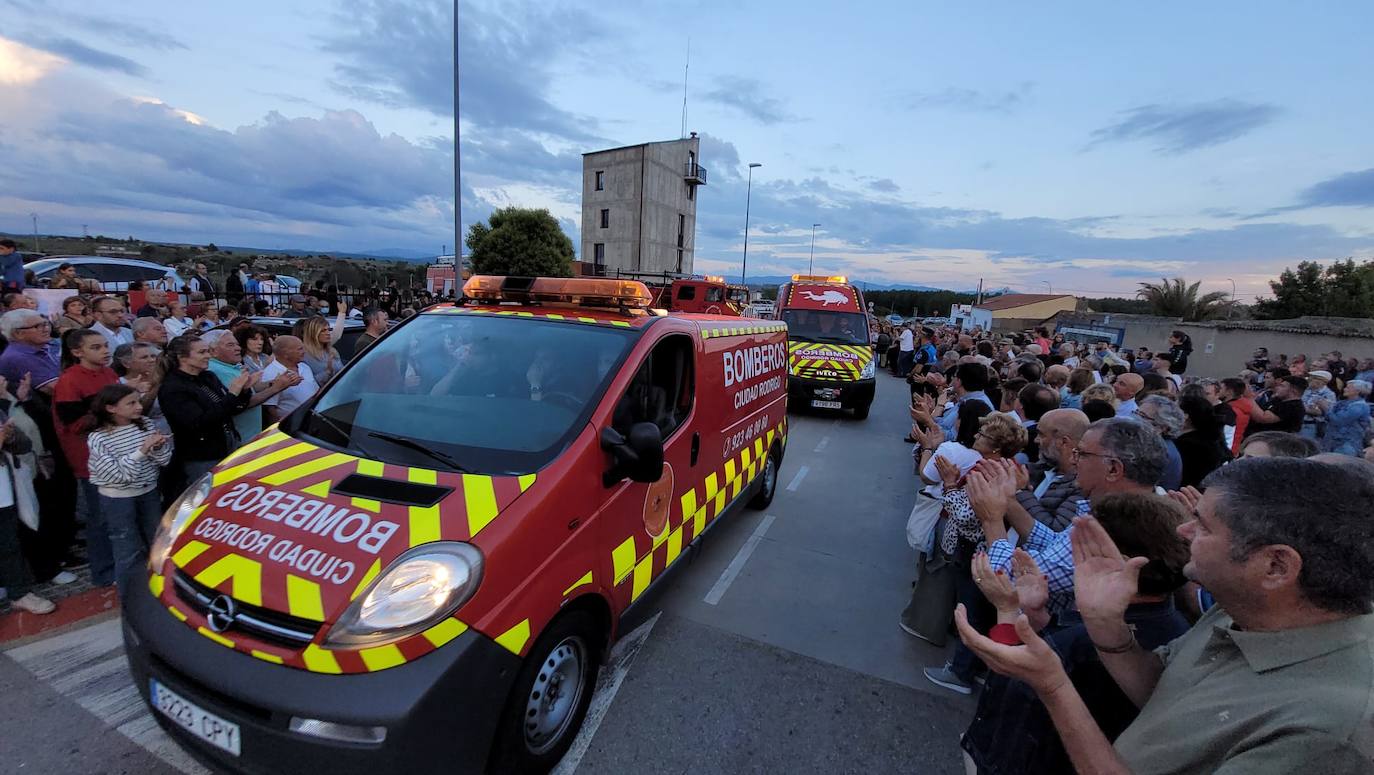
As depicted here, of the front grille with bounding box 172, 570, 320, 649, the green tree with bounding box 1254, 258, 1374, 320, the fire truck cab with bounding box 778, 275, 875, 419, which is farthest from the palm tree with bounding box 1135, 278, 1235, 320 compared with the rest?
the front grille with bounding box 172, 570, 320, 649

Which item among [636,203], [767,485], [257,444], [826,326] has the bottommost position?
[767,485]

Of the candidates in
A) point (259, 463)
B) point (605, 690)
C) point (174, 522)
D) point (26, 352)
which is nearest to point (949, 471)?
point (605, 690)

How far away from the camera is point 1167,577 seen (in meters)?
1.77

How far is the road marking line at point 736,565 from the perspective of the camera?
407cm

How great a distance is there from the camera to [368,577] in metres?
1.90

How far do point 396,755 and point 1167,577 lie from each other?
2.47m

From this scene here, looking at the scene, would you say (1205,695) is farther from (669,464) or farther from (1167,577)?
(669,464)

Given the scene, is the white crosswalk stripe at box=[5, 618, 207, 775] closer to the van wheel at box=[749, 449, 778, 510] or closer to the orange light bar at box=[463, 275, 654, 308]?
the orange light bar at box=[463, 275, 654, 308]

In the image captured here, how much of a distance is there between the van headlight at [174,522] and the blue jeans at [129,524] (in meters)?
1.12

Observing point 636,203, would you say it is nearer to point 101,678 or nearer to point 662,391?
point 662,391

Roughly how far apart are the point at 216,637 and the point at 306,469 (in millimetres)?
699

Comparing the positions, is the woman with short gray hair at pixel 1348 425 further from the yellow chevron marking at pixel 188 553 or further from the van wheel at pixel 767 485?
the yellow chevron marking at pixel 188 553

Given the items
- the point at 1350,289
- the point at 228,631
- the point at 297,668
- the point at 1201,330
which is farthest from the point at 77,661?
the point at 1350,289

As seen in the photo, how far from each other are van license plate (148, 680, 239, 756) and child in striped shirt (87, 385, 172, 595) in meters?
1.61
